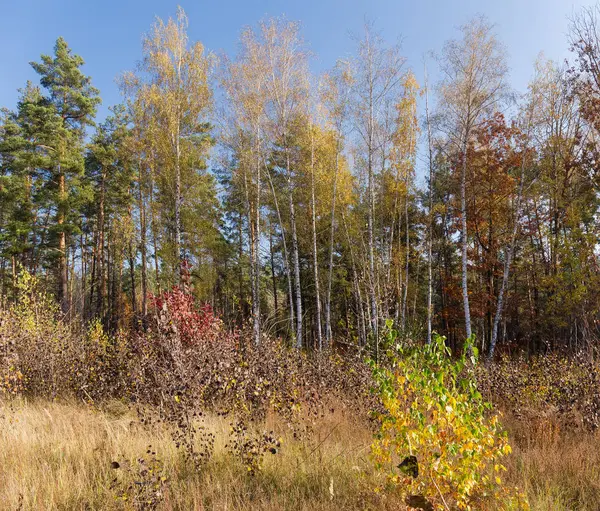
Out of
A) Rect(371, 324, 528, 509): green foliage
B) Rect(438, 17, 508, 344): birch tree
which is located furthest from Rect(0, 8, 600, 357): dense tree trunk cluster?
Rect(371, 324, 528, 509): green foliage

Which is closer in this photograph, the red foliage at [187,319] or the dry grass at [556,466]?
the dry grass at [556,466]

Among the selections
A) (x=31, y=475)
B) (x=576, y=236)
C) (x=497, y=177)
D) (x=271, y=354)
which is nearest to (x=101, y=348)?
(x=271, y=354)

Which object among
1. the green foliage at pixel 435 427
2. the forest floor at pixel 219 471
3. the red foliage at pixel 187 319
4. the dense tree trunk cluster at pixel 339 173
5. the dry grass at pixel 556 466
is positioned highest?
the dense tree trunk cluster at pixel 339 173

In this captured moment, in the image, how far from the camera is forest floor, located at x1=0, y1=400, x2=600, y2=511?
279cm

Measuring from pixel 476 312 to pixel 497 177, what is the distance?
196 inches

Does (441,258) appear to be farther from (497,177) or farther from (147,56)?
(147,56)

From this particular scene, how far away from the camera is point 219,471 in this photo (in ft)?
11.3

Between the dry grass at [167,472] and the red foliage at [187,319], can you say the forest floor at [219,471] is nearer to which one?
the dry grass at [167,472]

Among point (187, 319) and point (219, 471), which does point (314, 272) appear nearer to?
point (187, 319)

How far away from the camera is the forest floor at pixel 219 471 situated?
2.79 m

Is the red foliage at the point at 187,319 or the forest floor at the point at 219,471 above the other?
the red foliage at the point at 187,319

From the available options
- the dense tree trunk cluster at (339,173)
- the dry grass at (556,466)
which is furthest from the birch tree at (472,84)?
the dry grass at (556,466)

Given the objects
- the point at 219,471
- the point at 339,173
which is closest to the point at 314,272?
the point at 339,173

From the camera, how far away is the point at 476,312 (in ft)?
45.5
